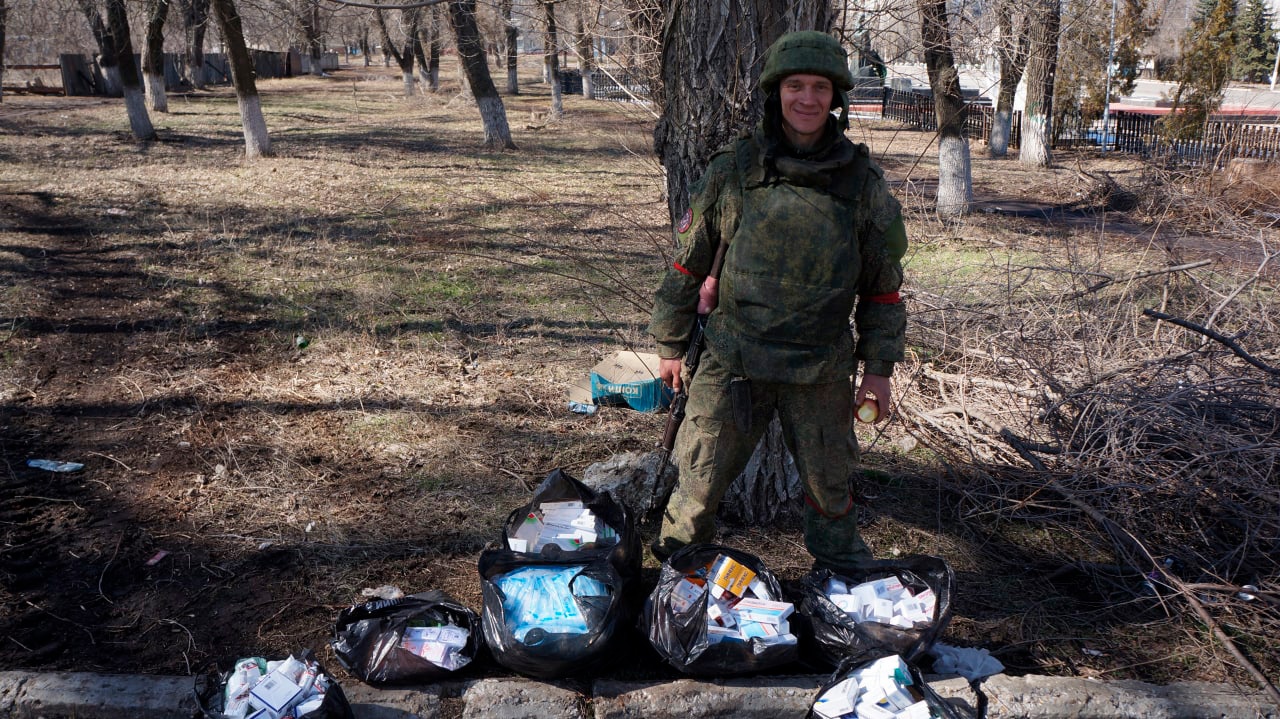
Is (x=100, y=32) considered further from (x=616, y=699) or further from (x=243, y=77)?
(x=616, y=699)

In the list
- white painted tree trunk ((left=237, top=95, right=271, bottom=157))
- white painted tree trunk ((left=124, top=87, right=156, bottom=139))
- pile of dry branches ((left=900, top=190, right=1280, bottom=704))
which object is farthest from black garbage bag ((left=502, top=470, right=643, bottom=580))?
white painted tree trunk ((left=124, top=87, right=156, bottom=139))

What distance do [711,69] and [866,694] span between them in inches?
92.1

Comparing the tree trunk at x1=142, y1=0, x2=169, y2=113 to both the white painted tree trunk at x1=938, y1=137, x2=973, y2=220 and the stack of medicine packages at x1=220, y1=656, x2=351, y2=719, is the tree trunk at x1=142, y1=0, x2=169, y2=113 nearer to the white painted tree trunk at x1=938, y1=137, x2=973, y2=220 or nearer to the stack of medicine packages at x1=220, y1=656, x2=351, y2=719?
the white painted tree trunk at x1=938, y1=137, x2=973, y2=220

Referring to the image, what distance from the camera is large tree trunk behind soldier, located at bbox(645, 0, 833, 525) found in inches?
132

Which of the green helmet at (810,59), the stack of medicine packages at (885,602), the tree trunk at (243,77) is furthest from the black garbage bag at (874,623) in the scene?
the tree trunk at (243,77)

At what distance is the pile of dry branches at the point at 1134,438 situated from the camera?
3.27 meters

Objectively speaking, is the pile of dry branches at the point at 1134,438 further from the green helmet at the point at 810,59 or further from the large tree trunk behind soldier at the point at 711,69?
the green helmet at the point at 810,59

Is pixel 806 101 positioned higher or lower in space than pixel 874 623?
higher

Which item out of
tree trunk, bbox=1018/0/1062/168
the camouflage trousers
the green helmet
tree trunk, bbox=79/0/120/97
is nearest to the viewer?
the green helmet

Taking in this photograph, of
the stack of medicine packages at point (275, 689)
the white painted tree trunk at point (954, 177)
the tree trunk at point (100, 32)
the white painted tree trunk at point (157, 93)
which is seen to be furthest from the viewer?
the white painted tree trunk at point (157, 93)

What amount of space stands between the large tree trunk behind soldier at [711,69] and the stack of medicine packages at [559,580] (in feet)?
2.89

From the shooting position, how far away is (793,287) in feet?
9.01

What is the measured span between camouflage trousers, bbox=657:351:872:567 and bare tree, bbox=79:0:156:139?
48.5 feet

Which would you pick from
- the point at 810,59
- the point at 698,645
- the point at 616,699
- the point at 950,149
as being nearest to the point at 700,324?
the point at 810,59
